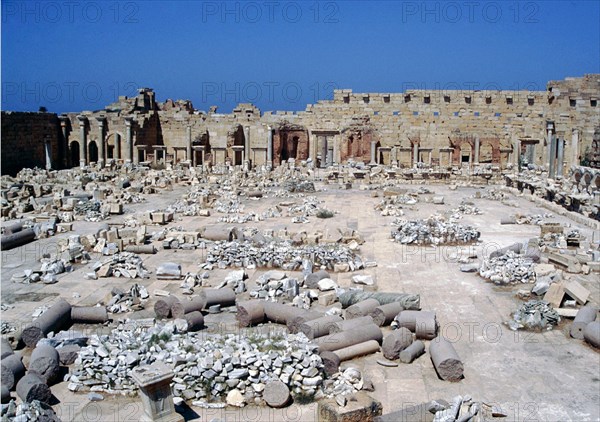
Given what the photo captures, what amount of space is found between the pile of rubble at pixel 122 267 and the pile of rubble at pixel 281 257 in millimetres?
1514

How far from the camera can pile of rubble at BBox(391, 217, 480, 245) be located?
15250mm

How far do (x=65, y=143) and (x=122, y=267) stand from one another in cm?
2615

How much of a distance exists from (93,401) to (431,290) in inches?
266

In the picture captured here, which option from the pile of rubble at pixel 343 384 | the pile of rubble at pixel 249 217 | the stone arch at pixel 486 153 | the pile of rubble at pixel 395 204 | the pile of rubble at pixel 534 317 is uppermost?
the stone arch at pixel 486 153

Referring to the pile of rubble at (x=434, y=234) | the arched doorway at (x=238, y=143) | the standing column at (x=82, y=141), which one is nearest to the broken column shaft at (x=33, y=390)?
the pile of rubble at (x=434, y=234)

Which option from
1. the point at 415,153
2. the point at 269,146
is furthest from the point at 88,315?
the point at 415,153

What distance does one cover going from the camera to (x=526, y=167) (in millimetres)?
35656

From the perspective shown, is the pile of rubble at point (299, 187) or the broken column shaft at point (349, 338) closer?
the broken column shaft at point (349, 338)

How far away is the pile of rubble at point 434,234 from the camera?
15.2m

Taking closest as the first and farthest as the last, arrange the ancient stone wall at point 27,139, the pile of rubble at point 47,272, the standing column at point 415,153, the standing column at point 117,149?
the pile of rubble at point 47,272, the ancient stone wall at point 27,139, the standing column at point 415,153, the standing column at point 117,149

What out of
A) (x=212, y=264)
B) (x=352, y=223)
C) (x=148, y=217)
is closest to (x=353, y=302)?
(x=212, y=264)

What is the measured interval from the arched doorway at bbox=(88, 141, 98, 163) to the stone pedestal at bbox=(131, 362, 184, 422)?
34061mm

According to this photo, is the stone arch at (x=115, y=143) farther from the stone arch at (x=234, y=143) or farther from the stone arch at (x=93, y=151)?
the stone arch at (x=234, y=143)

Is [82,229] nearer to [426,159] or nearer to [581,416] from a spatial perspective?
[581,416]
